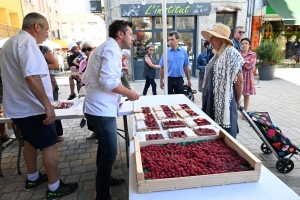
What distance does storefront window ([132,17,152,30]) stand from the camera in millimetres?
8742

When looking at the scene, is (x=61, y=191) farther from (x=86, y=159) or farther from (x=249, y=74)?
(x=249, y=74)

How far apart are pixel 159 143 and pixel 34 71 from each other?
3.87 ft

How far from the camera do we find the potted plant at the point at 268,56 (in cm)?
806

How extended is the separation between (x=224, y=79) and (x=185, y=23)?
766cm

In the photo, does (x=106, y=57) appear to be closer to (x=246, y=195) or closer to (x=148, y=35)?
(x=246, y=195)

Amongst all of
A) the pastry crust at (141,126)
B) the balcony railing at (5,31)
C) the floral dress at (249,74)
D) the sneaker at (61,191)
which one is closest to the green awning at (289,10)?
the floral dress at (249,74)

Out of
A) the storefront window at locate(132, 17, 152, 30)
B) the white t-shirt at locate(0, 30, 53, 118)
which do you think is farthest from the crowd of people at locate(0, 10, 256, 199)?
the storefront window at locate(132, 17, 152, 30)

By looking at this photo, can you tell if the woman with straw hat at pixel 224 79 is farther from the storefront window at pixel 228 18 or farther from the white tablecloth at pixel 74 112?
the storefront window at pixel 228 18

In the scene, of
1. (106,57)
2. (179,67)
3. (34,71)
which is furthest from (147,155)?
(179,67)

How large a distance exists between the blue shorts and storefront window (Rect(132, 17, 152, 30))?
762 cm

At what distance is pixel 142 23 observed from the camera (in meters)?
8.80

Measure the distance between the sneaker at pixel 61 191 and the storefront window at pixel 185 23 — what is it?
8.19 meters

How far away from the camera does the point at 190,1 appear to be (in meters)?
8.53

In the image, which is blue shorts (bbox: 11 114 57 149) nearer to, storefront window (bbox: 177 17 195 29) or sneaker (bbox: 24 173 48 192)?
sneaker (bbox: 24 173 48 192)
